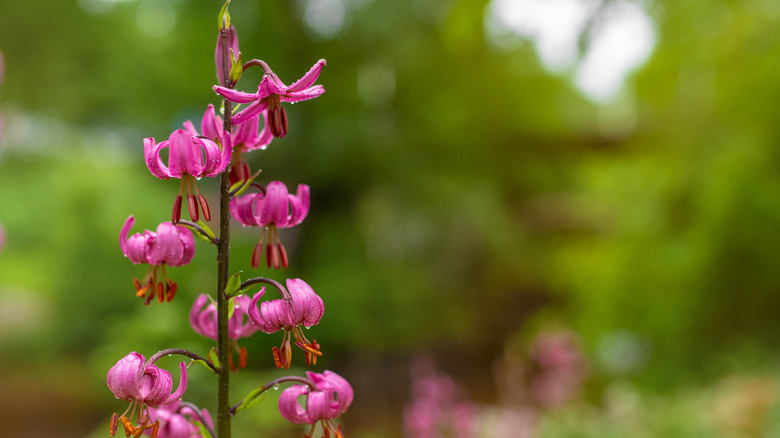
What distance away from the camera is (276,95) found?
621 millimetres

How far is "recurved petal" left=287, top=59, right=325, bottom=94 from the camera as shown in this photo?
1.97ft

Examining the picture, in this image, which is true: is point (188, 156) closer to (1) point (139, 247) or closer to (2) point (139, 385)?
(1) point (139, 247)

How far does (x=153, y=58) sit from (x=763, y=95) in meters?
4.46

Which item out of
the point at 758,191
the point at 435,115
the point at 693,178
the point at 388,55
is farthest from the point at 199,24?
the point at 758,191

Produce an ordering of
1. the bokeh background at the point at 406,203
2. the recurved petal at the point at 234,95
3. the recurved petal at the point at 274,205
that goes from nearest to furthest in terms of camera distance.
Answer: the recurved petal at the point at 234,95
the recurved petal at the point at 274,205
the bokeh background at the point at 406,203

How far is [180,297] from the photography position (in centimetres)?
424

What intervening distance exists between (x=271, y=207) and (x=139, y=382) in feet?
0.74

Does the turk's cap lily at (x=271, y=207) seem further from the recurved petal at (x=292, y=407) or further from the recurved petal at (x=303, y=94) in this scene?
the recurved petal at (x=292, y=407)

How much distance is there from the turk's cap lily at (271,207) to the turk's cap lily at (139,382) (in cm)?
19

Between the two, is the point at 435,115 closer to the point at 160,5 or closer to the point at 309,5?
the point at 309,5

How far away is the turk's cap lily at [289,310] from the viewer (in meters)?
0.62

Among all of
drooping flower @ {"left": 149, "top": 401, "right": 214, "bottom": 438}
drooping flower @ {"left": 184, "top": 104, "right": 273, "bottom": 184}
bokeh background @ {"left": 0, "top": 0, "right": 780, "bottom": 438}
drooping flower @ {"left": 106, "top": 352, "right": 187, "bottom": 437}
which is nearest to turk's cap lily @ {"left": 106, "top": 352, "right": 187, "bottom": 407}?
drooping flower @ {"left": 106, "top": 352, "right": 187, "bottom": 437}

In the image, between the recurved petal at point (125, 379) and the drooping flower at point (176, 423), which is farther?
the drooping flower at point (176, 423)

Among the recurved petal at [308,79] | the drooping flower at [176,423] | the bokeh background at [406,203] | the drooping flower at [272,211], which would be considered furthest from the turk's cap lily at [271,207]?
the bokeh background at [406,203]
